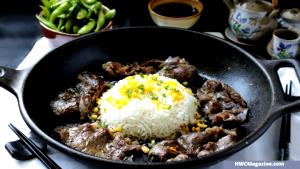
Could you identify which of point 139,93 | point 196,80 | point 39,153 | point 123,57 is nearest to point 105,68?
point 123,57

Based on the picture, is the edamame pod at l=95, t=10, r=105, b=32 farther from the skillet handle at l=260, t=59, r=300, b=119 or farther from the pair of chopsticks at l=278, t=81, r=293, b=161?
the pair of chopsticks at l=278, t=81, r=293, b=161

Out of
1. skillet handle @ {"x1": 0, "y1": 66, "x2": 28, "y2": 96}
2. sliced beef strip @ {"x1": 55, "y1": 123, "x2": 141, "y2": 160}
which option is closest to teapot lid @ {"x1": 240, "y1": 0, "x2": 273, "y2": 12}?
sliced beef strip @ {"x1": 55, "y1": 123, "x2": 141, "y2": 160}

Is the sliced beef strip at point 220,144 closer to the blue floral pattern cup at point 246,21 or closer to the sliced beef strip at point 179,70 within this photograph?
the sliced beef strip at point 179,70

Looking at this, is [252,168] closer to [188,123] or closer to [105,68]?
[188,123]

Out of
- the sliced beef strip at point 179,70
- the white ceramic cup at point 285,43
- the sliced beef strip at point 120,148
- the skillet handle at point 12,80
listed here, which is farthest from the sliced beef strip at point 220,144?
the white ceramic cup at point 285,43

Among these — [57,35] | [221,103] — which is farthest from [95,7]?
[221,103]
